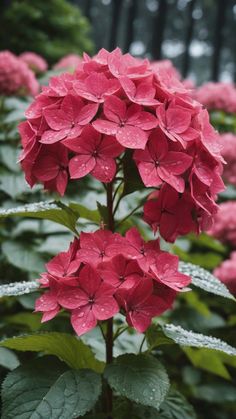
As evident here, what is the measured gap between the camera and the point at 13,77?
3420 millimetres

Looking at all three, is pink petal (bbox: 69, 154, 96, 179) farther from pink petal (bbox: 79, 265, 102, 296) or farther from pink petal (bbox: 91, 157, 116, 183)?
pink petal (bbox: 79, 265, 102, 296)

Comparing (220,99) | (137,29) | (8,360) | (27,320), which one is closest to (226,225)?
(27,320)

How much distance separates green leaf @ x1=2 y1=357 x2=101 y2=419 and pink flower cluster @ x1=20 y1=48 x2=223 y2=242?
1.15ft

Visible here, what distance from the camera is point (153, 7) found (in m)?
27.9

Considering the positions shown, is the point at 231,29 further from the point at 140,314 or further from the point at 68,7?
the point at 140,314

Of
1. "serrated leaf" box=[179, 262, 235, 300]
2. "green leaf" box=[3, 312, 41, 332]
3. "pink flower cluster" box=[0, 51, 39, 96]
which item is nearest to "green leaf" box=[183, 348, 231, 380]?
"green leaf" box=[3, 312, 41, 332]

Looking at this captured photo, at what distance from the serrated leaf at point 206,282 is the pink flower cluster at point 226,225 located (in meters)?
1.82

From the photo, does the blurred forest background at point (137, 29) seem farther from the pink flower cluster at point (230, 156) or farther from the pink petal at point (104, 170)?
the pink petal at point (104, 170)

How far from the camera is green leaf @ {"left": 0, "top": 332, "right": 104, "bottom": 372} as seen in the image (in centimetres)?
134

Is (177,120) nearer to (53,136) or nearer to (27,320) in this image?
(53,136)

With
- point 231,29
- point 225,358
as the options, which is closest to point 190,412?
point 225,358

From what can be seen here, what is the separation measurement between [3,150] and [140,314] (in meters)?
1.77

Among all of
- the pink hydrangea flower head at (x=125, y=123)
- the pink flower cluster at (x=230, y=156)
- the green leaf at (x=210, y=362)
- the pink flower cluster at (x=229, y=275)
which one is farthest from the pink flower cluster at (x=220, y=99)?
the pink hydrangea flower head at (x=125, y=123)

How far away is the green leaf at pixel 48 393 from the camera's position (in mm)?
1235
